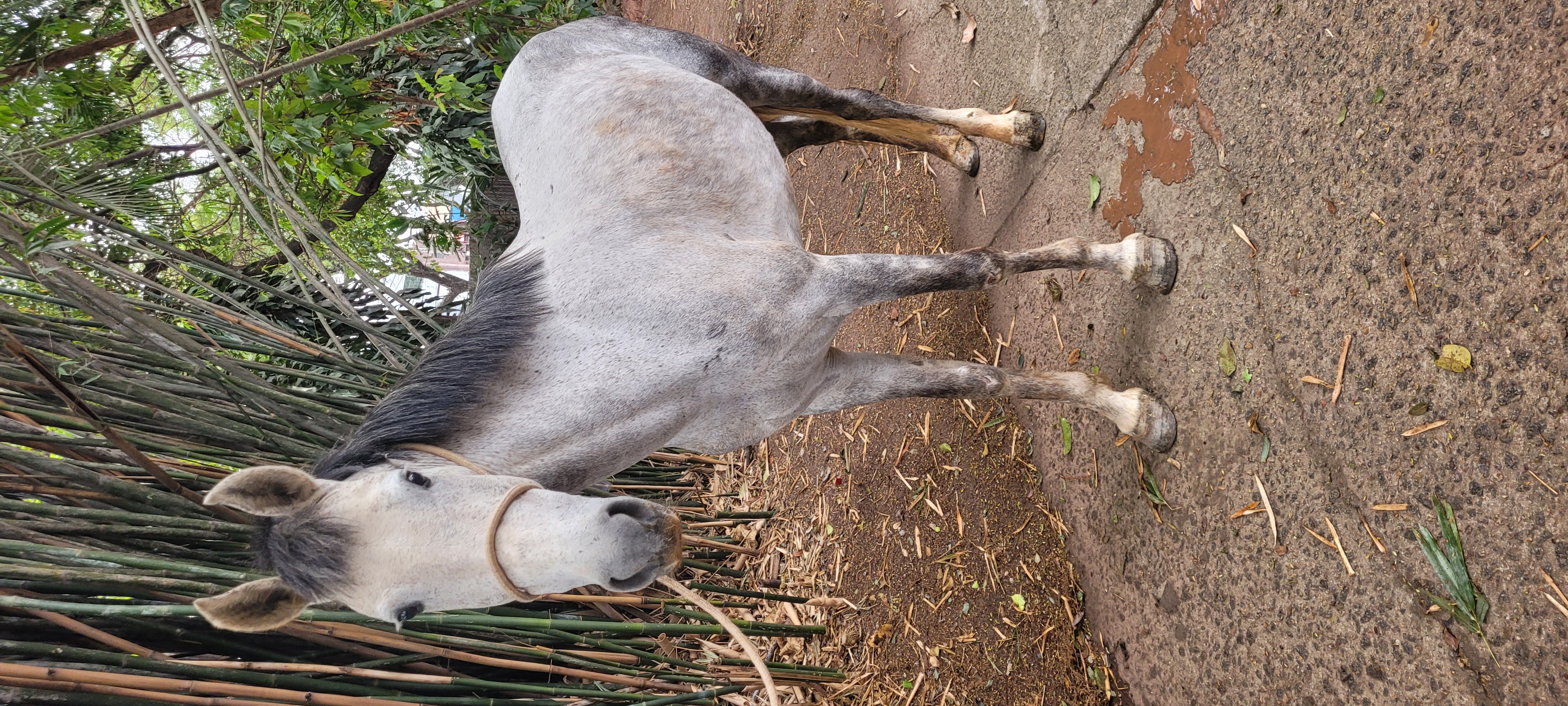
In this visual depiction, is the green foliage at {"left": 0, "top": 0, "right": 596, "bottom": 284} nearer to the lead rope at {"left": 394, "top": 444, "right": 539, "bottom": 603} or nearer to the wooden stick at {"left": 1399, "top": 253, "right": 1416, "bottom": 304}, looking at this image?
the lead rope at {"left": 394, "top": 444, "right": 539, "bottom": 603}

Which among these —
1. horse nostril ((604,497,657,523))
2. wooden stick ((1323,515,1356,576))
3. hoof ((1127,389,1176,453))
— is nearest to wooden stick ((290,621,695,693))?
horse nostril ((604,497,657,523))

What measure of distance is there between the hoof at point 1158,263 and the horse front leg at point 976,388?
361mm

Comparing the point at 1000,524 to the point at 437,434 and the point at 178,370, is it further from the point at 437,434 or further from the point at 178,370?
the point at 178,370

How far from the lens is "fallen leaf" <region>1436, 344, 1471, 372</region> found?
1.79 meters

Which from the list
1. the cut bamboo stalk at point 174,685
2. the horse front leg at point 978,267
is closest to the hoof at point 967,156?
the horse front leg at point 978,267

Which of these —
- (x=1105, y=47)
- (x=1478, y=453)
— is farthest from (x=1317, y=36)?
(x=1478, y=453)

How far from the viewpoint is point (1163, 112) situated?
2.75 metres

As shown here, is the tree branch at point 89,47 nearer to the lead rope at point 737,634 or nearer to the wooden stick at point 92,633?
the wooden stick at point 92,633

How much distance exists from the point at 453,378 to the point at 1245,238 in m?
2.25

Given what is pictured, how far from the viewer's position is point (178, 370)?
2531 mm

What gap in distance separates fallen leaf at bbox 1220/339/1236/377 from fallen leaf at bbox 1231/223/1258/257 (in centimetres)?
27

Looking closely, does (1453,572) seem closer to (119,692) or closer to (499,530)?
(499,530)

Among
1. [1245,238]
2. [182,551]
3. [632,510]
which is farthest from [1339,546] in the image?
[182,551]

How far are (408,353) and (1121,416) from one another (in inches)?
120
